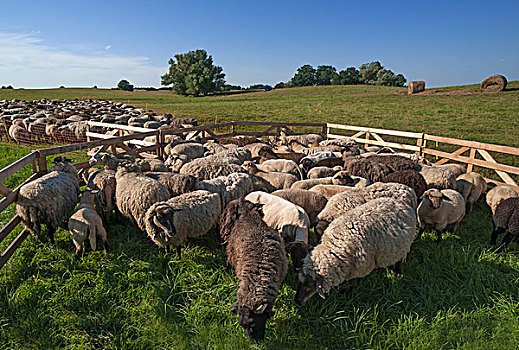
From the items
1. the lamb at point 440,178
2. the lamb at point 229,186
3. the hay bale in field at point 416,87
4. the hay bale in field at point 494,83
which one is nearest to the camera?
the lamb at point 229,186

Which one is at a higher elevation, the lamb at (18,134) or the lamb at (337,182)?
the lamb at (18,134)

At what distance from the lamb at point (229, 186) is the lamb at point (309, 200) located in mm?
828

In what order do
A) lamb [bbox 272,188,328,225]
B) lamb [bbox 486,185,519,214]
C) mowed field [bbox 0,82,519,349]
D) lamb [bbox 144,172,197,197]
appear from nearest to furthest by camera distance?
mowed field [bbox 0,82,519,349] < lamb [bbox 272,188,328,225] < lamb [bbox 144,172,197,197] < lamb [bbox 486,185,519,214]

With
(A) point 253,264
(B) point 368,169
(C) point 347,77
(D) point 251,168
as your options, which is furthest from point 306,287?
(C) point 347,77

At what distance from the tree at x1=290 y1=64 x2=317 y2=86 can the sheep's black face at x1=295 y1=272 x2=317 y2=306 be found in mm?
108218

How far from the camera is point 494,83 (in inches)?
1382

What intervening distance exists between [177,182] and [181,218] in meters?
1.67

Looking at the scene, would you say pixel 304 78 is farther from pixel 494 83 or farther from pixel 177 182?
pixel 177 182

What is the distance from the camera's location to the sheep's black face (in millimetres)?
3898

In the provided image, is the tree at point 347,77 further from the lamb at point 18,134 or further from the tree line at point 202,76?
the lamb at point 18,134

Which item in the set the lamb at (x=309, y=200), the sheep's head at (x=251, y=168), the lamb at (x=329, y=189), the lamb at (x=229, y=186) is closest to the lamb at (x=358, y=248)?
the lamb at (x=309, y=200)

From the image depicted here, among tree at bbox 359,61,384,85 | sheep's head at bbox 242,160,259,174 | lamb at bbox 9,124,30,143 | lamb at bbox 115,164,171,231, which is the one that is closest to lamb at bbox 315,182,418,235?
sheep's head at bbox 242,160,259,174

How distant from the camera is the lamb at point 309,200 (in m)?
6.04

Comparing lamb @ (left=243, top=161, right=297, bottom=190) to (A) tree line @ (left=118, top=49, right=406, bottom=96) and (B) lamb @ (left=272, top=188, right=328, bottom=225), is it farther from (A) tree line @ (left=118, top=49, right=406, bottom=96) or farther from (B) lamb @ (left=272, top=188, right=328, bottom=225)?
(A) tree line @ (left=118, top=49, right=406, bottom=96)
